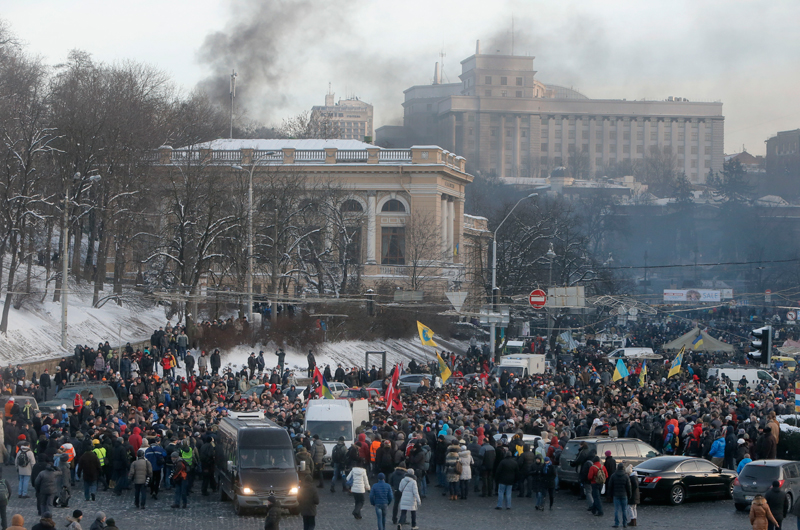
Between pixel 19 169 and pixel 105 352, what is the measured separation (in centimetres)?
1076

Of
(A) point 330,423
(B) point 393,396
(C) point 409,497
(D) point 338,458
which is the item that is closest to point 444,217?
(B) point 393,396

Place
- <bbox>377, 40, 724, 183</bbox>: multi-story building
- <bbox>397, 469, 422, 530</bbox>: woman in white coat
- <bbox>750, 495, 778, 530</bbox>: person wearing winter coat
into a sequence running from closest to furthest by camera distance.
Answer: <bbox>750, 495, 778, 530</bbox>: person wearing winter coat, <bbox>397, 469, 422, 530</bbox>: woman in white coat, <bbox>377, 40, 724, 183</bbox>: multi-story building

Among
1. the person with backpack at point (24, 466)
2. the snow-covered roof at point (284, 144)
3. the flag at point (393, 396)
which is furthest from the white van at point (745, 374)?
the snow-covered roof at point (284, 144)

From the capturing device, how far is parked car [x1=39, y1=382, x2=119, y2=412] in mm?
28109

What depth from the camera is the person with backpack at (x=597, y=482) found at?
65.3 ft

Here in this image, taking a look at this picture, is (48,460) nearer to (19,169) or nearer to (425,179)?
(19,169)

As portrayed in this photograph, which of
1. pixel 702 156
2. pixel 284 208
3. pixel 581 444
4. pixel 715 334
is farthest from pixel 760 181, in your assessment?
pixel 581 444

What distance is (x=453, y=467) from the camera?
21.4 meters

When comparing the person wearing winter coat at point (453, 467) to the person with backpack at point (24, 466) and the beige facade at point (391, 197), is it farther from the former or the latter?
the beige facade at point (391, 197)

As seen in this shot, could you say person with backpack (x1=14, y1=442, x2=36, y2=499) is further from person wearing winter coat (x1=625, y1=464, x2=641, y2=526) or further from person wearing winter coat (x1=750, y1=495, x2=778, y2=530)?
person wearing winter coat (x1=750, y1=495, x2=778, y2=530)

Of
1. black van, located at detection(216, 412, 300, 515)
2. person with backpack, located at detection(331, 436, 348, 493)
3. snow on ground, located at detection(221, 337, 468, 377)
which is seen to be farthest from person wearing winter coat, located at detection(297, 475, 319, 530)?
snow on ground, located at detection(221, 337, 468, 377)

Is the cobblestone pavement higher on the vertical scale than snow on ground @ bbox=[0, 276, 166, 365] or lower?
lower

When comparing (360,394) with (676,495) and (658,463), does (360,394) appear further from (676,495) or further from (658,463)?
(676,495)

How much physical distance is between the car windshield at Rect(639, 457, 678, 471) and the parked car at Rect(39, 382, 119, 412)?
14452 millimetres
